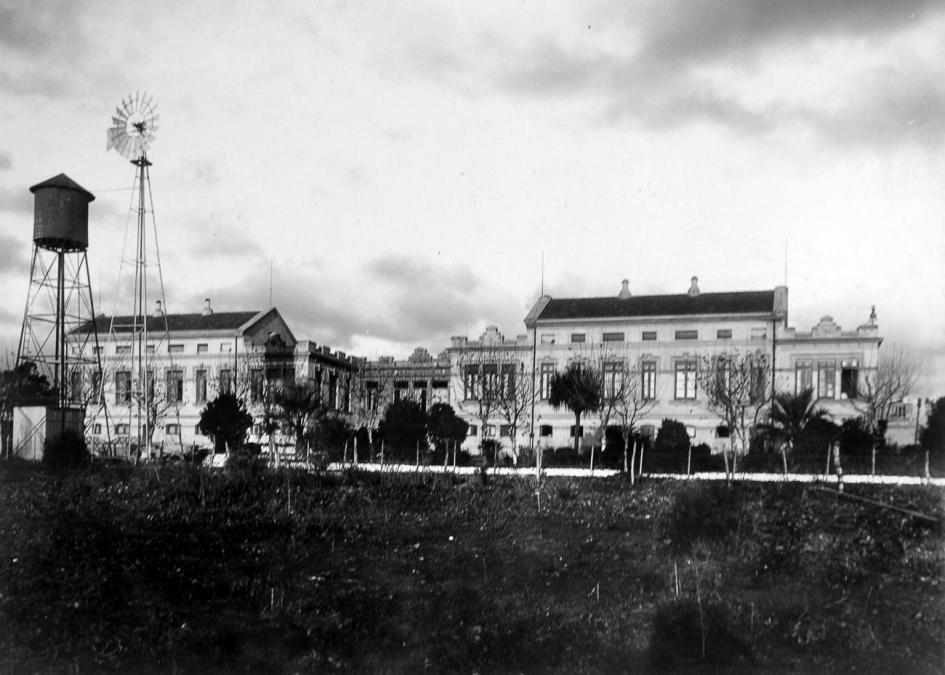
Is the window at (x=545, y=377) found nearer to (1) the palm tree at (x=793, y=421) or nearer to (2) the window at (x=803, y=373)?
(2) the window at (x=803, y=373)

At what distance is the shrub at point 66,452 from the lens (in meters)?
21.8

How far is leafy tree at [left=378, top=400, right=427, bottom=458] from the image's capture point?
3069cm

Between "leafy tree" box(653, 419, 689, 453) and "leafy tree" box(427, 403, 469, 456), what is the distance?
326 inches

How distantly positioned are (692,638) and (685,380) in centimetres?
3777

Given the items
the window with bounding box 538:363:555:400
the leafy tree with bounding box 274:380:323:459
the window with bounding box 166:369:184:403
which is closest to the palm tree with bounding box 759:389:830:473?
the window with bounding box 538:363:555:400

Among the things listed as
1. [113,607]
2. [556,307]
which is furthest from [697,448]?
[113,607]

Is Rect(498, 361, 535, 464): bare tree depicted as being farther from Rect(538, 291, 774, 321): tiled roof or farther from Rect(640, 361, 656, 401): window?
Rect(640, 361, 656, 401): window

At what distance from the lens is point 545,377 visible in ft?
149

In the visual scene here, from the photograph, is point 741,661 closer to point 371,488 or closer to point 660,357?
point 371,488

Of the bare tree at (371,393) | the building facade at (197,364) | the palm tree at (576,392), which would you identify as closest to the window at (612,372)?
the palm tree at (576,392)

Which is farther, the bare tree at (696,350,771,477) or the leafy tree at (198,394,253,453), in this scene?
the bare tree at (696,350,771,477)

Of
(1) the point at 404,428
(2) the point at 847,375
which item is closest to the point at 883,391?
(2) the point at 847,375

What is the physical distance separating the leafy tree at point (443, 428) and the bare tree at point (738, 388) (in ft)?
37.2

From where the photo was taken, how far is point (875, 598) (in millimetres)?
9008
